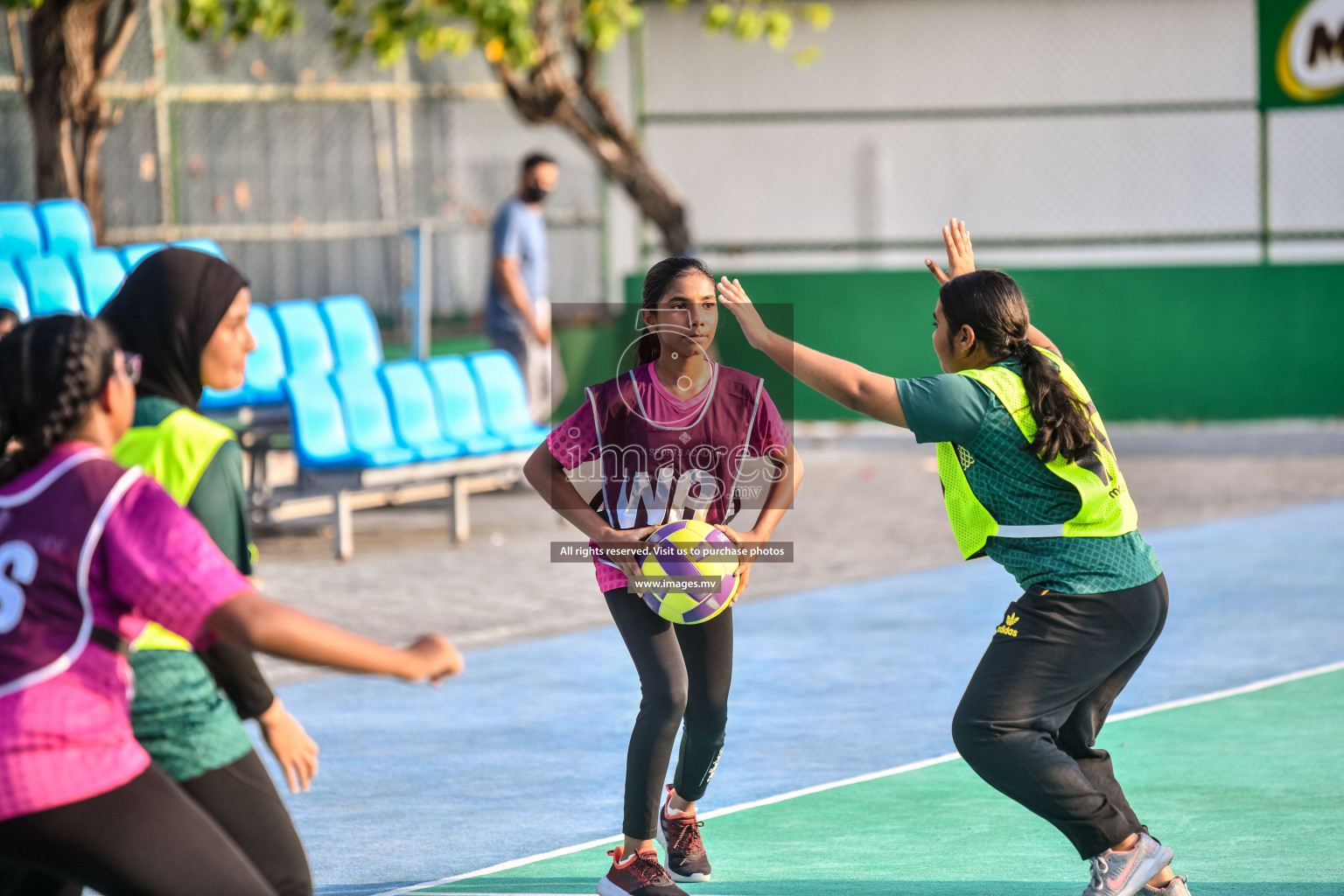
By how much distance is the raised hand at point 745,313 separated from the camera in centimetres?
458

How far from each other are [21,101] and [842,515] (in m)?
6.98

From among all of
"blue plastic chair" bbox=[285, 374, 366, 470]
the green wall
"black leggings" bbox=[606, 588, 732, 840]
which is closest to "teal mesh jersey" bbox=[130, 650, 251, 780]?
"black leggings" bbox=[606, 588, 732, 840]

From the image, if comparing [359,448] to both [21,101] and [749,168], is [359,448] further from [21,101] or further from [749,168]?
[749,168]

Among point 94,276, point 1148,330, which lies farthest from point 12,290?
point 1148,330

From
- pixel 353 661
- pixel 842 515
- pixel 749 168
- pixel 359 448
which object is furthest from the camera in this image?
pixel 749 168

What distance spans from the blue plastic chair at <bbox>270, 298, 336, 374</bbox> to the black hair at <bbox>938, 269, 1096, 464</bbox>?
7986 mm

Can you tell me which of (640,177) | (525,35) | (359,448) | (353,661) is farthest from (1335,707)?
(640,177)

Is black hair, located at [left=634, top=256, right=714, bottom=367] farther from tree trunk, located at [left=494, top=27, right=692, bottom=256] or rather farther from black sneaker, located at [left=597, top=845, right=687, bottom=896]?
tree trunk, located at [left=494, top=27, right=692, bottom=256]

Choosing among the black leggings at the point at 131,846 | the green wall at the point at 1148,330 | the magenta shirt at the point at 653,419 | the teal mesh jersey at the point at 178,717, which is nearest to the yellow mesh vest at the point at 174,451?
the teal mesh jersey at the point at 178,717

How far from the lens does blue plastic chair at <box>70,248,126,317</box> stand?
Answer: 1105 centimetres

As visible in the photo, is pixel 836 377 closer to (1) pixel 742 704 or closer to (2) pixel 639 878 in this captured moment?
(2) pixel 639 878

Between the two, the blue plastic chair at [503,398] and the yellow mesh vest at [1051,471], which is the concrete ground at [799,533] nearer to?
the blue plastic chair at [503,398]

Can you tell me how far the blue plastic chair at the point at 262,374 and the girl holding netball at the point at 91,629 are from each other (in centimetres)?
854

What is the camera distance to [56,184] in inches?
499
